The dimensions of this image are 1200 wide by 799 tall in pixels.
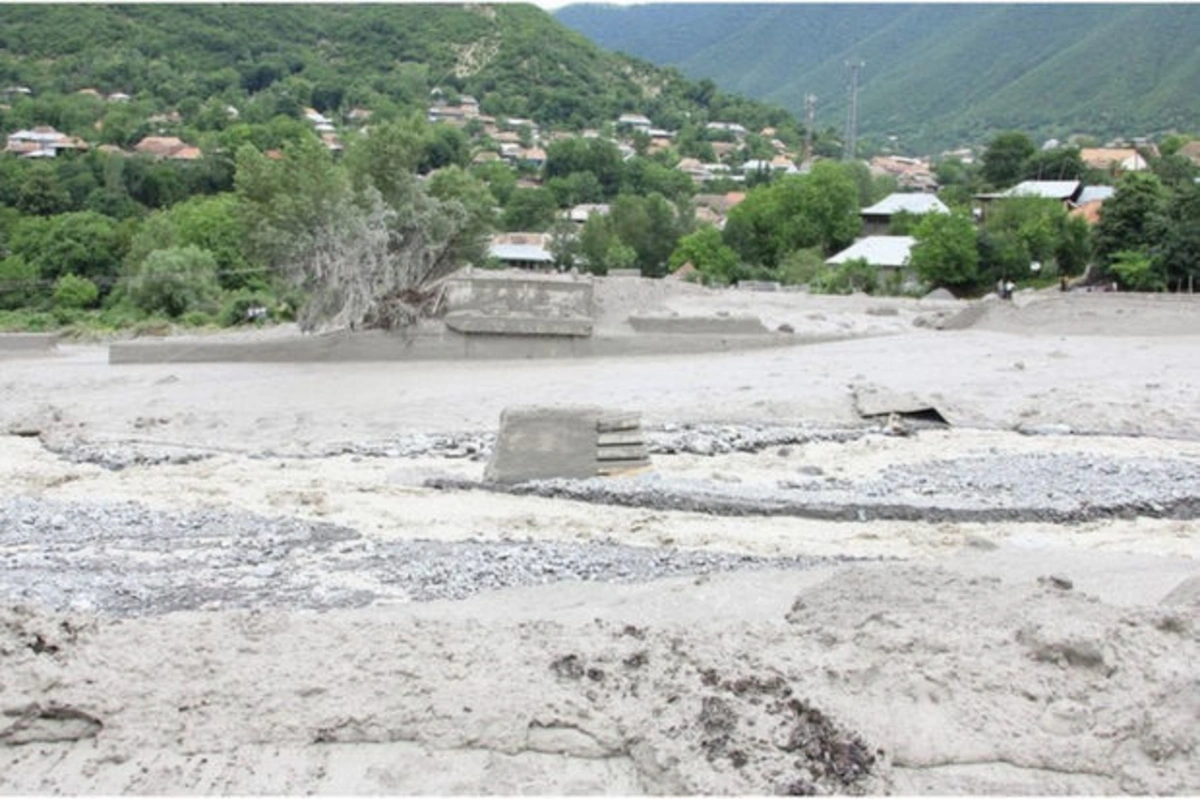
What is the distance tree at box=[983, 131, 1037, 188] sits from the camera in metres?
62.2

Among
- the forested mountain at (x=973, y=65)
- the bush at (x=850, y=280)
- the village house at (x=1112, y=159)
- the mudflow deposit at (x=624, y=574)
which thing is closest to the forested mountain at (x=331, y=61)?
the forested mountain at (x=973, y=65)

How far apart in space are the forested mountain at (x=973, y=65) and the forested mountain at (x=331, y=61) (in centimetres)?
2216

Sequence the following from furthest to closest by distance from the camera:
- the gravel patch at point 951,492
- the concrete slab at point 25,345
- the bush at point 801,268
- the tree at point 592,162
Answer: the tree at point 592,162
the bush at point 801,268
the concrete slab at point 25,345
the gravel patch at point 951,492

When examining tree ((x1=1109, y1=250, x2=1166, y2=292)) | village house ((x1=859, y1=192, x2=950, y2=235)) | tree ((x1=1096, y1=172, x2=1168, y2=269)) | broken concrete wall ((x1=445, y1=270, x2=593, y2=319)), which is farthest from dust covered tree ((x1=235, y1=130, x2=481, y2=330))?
village house ((x1=859, y1=192, x2=950, y2=235))

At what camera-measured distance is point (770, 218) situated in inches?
1893

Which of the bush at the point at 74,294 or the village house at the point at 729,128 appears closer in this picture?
the bush at the point at 74,294

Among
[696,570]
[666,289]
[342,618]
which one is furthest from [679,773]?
[666,289]

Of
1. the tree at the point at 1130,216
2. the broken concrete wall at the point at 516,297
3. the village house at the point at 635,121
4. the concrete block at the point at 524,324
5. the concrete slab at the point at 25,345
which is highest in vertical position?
the village house at the point at 635,121

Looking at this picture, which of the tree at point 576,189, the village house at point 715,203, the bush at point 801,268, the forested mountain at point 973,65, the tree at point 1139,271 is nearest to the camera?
the tree at point 1139,271

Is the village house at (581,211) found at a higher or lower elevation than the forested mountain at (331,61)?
lower

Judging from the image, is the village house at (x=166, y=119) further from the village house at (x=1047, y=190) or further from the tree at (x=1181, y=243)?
the tree at (x=1181, y=243)

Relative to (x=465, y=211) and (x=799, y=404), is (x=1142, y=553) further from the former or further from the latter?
(x=465, y=211)

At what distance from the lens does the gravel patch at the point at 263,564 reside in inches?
329

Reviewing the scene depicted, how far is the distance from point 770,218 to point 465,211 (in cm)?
2650
